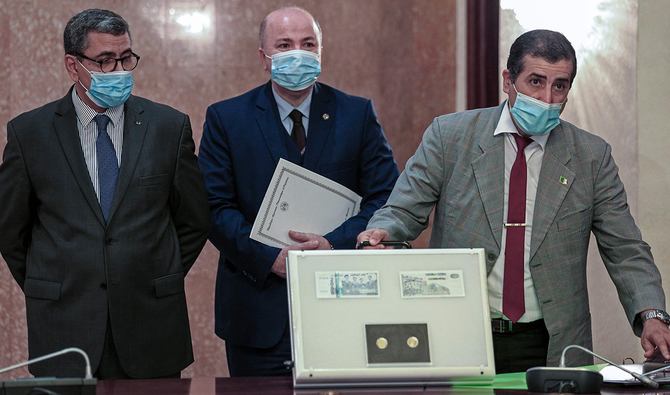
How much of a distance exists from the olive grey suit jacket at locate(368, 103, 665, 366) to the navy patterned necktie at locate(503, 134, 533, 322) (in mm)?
35

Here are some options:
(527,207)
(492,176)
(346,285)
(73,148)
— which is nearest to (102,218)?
(73,148)

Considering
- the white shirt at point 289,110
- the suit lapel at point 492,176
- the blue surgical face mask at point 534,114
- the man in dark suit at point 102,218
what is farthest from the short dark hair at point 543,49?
the man in dark suit at point 102,218

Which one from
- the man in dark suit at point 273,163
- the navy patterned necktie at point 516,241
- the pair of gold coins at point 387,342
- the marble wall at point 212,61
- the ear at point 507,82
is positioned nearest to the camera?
the pair of gold coins at point 387,342

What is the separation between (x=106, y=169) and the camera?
2.66 m

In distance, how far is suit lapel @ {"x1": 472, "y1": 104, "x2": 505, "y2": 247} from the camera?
8.24 feet

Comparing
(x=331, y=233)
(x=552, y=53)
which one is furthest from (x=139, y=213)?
(x=552, y=53)

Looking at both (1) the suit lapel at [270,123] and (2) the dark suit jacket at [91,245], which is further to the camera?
(1) the suit lapel at [270,123]

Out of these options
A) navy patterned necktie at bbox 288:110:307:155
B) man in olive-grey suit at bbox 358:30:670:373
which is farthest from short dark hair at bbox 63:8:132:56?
man in olive-grey suit at bbox 358:30:670:373

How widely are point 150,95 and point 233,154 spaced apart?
1622mm

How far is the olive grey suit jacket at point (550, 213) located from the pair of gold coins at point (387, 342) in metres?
0.61

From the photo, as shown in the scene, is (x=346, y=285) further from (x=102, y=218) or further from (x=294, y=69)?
(x=294, y=69)

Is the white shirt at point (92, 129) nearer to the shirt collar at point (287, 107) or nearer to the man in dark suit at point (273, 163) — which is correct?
the man in dark suit at point (273, 163)

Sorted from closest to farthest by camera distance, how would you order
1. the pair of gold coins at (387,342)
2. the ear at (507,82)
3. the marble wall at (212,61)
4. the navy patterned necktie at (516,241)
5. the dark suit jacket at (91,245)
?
the pair of gold coins at (387,342) → the navy patterned necktie at (516,241) → the dark suit jacket at (91,245) → the ear at (507,82) → the marble wall at (212,61)

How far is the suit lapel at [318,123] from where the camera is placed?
121 inches
